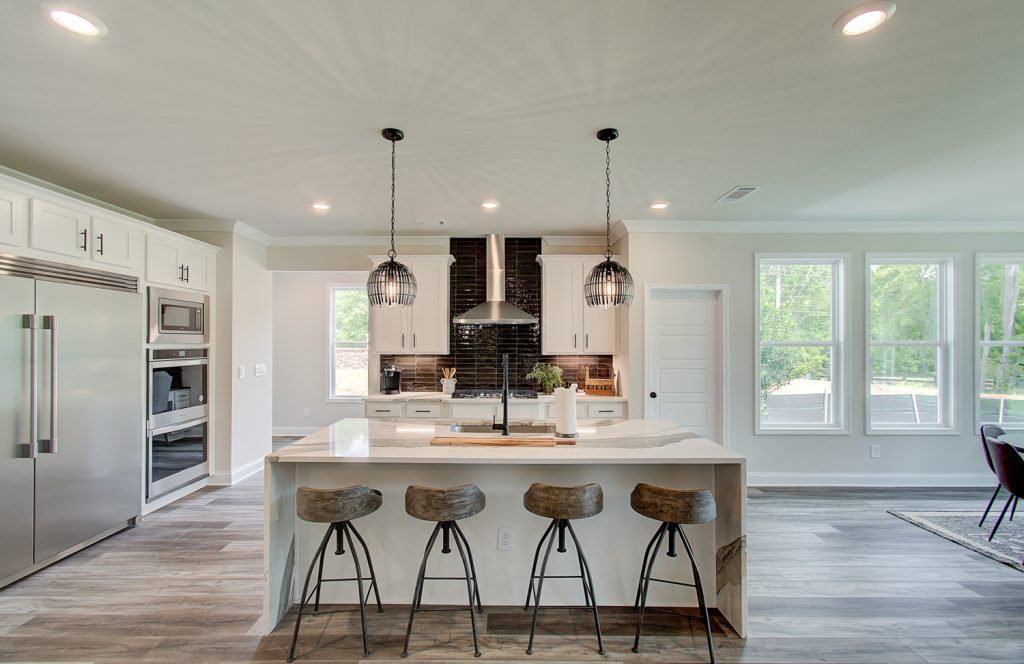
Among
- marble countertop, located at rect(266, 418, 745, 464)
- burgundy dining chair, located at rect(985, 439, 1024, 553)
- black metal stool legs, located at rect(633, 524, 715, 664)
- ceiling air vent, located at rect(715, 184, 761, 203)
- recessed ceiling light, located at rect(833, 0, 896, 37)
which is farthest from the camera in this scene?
ceiling air vent, located at rect(715, 184, 761, 203)

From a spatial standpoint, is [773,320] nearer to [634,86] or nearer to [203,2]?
[634,86]

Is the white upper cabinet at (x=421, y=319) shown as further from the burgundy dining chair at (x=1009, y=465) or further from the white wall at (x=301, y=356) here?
the burgundy dining chair at (x=1009, y=465)

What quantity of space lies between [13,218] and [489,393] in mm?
3697

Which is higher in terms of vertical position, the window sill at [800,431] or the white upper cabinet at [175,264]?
the white upper cabinet at [175,264]

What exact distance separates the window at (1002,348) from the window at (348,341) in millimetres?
7211

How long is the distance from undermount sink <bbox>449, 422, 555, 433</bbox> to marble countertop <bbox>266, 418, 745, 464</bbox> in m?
0.09

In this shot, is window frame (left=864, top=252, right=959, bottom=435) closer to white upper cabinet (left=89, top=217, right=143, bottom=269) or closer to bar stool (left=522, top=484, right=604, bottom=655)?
bar stool (left=522, top=484, right=604, bottom=655)

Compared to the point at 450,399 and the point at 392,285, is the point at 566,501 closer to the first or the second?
the point at 392,285

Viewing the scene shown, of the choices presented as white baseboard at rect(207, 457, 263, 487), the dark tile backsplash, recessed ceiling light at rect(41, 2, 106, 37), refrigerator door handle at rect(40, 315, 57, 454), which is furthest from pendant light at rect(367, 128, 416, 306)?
white baseboard at rect(207, 457, 263, 487)

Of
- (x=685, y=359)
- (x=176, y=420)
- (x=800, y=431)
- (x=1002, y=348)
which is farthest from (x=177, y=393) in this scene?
(x=1002, y=348)

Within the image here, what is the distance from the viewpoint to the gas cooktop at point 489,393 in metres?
4.65

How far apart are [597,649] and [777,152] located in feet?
9.69

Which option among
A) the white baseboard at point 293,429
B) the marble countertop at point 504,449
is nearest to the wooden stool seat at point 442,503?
the marble countertop at point 504,449

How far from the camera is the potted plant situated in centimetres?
482
